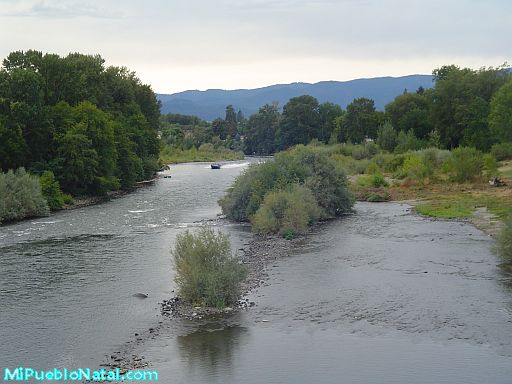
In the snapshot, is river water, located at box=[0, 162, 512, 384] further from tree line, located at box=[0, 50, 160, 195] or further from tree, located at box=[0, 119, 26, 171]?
tree line, located at box=[0, 50, 160, 195]

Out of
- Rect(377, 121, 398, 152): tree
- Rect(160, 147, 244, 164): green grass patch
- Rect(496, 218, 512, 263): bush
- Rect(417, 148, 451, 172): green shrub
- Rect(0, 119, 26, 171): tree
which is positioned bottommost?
Rect(160, 147, 244, 164): green grass patch

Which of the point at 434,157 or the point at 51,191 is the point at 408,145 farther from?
the point at 51,191

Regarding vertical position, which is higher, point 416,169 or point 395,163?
point 416,169

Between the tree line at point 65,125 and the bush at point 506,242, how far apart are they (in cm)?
3996

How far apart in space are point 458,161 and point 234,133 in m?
139

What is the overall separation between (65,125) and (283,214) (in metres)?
29.2

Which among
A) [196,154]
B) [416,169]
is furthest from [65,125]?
[196,154]

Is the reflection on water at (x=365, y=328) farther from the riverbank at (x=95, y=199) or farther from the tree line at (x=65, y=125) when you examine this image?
the tree line at (x=65, y=125)

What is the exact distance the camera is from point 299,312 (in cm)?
2175

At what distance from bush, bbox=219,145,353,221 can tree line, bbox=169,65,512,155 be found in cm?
2985

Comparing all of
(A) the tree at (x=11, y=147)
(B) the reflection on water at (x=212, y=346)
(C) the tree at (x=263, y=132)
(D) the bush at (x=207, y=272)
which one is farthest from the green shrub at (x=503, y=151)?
(C) the tree at (x=263, y=132)

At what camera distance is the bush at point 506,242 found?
27.1m

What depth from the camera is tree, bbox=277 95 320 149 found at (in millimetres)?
143375

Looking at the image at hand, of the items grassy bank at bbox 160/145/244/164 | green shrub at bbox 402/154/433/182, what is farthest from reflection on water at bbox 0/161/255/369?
grassy bank at bbox 160/145/244/164
